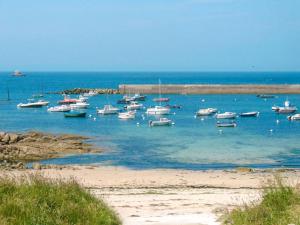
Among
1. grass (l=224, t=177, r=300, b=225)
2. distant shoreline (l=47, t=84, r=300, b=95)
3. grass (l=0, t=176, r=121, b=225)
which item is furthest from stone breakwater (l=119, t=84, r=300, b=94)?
grass (l=0, t=176, r=121, b=225)

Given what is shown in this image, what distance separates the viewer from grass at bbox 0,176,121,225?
9656 mm

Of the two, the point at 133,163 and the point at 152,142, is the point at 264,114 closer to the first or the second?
the point at 152,142

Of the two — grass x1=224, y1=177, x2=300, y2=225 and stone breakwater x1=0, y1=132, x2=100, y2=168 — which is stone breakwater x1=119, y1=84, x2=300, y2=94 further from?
grass x1=224, y1=177, x2=300, y2=225

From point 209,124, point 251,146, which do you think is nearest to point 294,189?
point 251,146

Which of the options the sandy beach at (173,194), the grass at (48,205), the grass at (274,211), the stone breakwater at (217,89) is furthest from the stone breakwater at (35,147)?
the stone breakwater at (217,89)

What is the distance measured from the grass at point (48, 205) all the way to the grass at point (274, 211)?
2378 millimetres

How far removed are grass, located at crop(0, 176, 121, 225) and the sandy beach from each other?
3.39 feet

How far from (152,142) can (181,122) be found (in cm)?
1853

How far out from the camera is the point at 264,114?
72938 millimetres

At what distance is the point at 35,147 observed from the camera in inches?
1511

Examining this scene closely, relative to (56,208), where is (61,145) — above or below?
below

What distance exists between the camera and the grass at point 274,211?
9.63 m

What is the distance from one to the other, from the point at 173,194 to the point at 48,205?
22.9 ft

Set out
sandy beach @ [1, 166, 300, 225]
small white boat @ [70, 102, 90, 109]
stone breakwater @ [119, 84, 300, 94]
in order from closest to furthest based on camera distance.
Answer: sandy beach @ [1, 166, 300, 225] < small white boat @ [70, 102, 90, 109] < stone breakwater @ [119, 84, 300, 94]
